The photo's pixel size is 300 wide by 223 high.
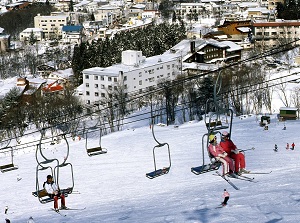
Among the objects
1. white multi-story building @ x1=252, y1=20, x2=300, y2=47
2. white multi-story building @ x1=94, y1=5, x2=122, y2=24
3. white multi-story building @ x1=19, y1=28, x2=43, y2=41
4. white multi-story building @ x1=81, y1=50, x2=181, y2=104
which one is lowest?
white multi-story building @ x1=81, y1=50, x2=181, y2=104

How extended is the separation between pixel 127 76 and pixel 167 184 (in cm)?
1898

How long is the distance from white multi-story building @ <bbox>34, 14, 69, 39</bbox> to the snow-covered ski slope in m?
47.9

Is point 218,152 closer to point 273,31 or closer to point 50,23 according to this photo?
point 273,31

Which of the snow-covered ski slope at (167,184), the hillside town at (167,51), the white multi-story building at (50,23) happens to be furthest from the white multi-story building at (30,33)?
the snow-covered ski slope at (167,184)

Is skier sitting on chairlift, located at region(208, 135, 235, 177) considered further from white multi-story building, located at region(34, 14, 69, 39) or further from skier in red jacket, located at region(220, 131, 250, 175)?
white multi-story building, located at region(34, 14, 69, 39)

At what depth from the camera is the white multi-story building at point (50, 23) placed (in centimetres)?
6504

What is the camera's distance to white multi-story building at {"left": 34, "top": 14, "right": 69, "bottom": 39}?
2561 inches

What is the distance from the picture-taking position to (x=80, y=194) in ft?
35.5

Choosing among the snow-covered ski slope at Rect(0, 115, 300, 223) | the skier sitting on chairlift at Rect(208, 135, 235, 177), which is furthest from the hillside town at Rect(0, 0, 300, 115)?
the skier sitting on chairlift at Rect(208, 135, 235, 177)

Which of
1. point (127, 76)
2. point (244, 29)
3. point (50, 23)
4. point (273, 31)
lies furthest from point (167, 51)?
point (50, 23)

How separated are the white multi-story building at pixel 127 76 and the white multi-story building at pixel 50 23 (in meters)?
36.3

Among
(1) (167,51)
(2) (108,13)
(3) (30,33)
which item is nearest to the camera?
(1) (167,51)

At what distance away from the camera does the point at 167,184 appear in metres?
10.5

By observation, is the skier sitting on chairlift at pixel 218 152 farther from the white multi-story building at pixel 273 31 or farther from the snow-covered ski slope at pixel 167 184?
the white multi-story building at pixel 273 31
